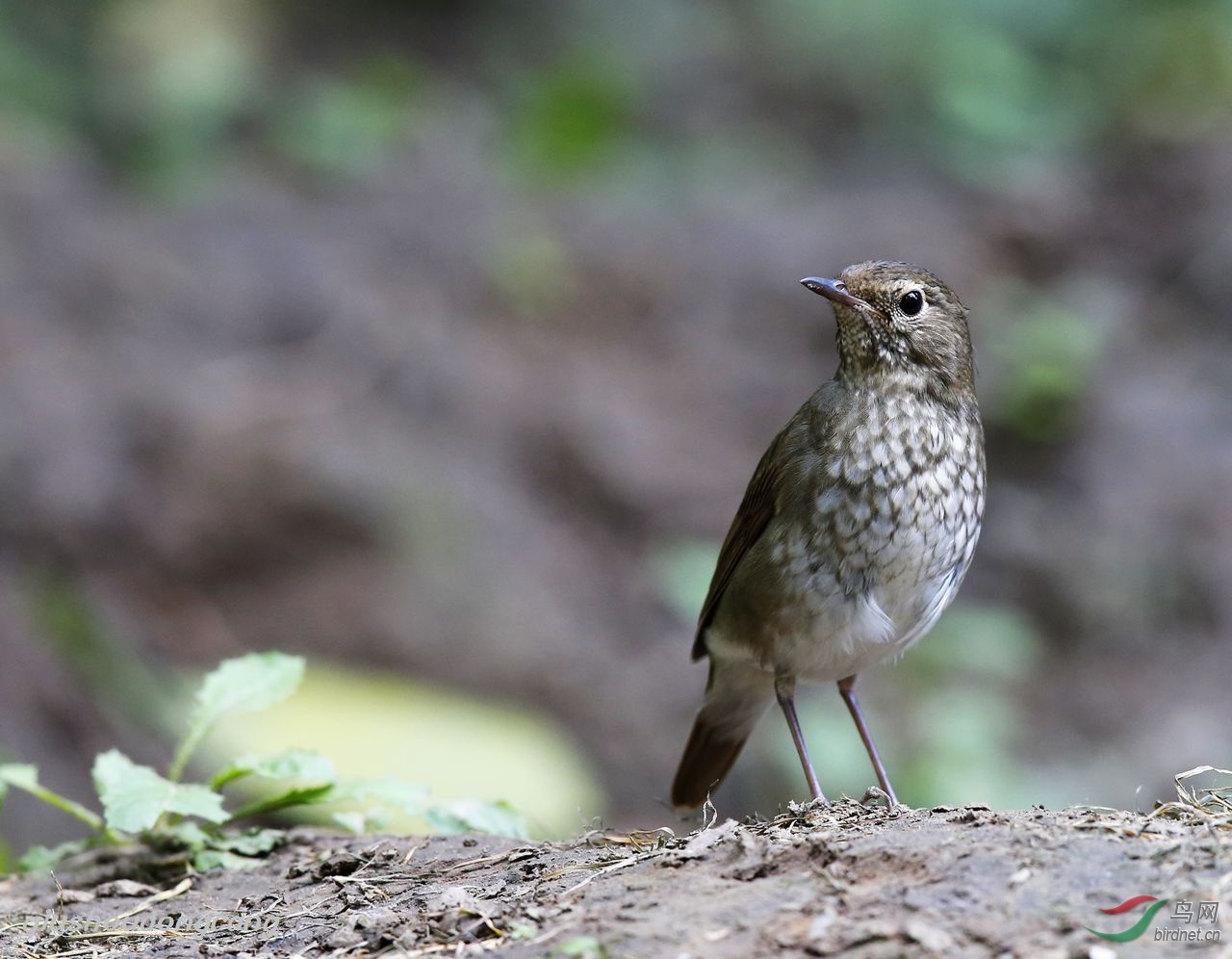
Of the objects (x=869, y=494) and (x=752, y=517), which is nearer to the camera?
(x=869, y=494)

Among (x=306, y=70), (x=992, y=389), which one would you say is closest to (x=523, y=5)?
(x=306, y=70)

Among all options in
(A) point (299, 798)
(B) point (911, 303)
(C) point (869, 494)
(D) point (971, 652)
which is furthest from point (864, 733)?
(D) point (971, 652)

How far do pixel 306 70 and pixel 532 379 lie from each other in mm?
4158

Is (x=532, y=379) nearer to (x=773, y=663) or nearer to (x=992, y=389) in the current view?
(x=992, y=389)

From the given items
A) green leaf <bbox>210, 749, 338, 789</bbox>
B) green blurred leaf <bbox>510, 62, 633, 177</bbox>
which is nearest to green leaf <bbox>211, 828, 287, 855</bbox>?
green leaf <bbox>210, 749, 338, 789</bbox>

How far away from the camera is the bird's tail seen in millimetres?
4848

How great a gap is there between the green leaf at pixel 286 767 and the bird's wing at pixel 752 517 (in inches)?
55.0

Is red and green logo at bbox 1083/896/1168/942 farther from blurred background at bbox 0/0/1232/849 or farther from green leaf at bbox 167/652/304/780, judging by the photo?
blurred background at bbox 0/0/1232/849

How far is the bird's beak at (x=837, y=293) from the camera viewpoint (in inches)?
162

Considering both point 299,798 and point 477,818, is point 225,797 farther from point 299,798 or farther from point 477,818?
point 477,818

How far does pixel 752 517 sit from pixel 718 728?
0.90 metres

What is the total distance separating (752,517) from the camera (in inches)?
176

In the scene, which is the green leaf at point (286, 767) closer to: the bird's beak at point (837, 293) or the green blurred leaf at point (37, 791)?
the green blurred leaf at point (37, 791)

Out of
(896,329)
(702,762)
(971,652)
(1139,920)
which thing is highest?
(971,652)
